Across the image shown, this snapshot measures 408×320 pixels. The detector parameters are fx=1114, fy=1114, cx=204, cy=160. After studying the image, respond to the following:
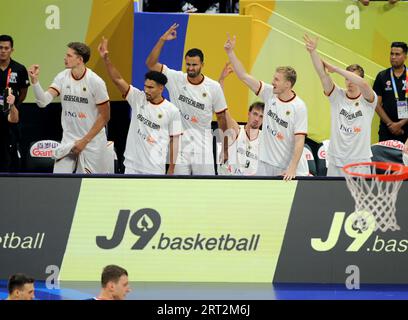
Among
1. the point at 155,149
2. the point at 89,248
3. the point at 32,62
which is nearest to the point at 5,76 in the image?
the point at 32,62

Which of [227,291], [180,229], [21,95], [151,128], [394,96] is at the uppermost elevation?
[394,96]

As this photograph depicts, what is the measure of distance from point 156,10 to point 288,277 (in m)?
5.68

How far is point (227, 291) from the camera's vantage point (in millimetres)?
12242

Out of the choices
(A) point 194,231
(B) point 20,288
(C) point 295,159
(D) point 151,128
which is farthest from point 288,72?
(B) point 20,288

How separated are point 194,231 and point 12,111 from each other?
10.9 feet

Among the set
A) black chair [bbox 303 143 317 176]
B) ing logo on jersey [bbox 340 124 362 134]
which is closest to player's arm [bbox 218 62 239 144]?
black chair [bbox 303 143 317 176]

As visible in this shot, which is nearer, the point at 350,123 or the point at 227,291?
the point at 227,291

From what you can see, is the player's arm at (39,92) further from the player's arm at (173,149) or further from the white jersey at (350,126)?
the white jersey at (350,126)

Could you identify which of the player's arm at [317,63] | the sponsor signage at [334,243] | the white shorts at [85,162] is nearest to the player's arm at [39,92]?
the white shorts at [85,162]

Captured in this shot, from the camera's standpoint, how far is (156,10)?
16734 millimetres

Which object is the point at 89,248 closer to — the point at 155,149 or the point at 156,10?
the point at 155,149

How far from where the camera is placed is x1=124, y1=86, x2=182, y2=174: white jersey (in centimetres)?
1377

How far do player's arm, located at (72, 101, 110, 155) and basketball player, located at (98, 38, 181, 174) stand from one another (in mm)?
376

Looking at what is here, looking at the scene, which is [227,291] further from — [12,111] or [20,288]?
[12,111]
